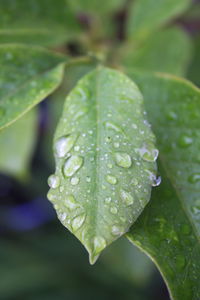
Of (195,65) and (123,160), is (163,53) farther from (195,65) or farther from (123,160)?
(123,160)

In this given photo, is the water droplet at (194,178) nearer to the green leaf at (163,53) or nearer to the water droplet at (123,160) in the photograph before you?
the water droplet at (123,160)

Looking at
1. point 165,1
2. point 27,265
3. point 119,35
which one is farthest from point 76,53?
point 27,265

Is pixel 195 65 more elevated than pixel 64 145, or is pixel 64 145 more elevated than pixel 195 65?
pixel 64 145

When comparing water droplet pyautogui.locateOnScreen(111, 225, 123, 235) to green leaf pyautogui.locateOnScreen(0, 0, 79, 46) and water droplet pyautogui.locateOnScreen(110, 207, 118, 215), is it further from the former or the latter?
green leaf pyautogui.locateOnScreen(0, 0, 79, 46)

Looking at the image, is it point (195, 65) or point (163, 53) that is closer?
point (163, 53)

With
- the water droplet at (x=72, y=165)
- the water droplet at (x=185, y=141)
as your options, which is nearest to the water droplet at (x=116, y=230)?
the water droplet at (x=72, y=165)

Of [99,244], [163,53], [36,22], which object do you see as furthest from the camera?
[163,53]

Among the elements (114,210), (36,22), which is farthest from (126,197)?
(36,22)
